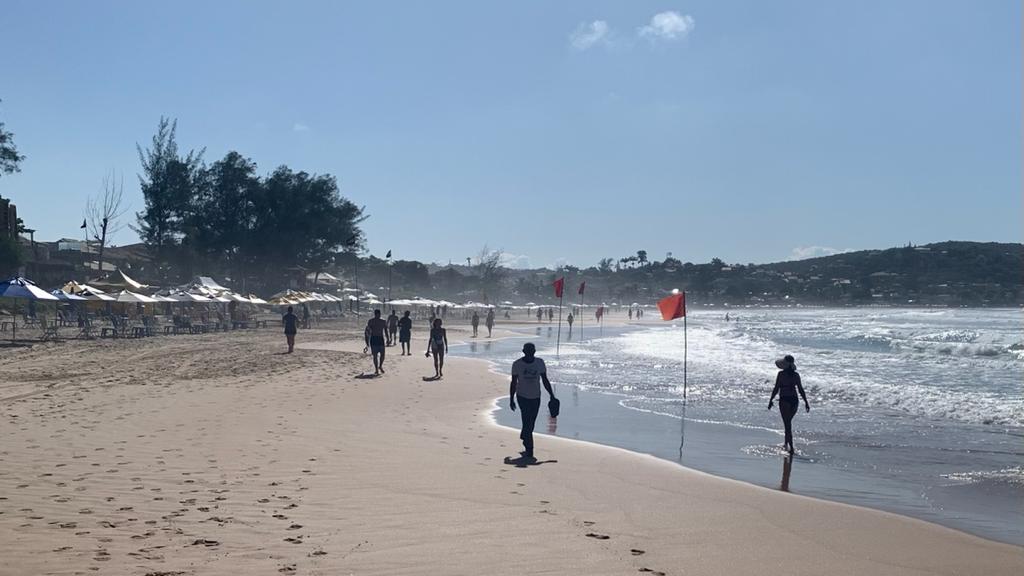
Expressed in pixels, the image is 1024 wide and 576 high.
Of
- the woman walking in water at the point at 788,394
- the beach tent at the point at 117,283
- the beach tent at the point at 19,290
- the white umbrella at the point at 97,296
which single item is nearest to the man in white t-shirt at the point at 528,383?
the woman walking in water at the point at 788,394

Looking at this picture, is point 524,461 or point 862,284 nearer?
point 524,461

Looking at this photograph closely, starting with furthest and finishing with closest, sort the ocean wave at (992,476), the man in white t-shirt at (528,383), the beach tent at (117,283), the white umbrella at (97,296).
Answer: the beach tent at (117,283) → the white umbrella at (97,296) → the man in white t-shirt at (528,383) → the ocean wave at (992,476)

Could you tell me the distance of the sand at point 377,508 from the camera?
539 centimetres

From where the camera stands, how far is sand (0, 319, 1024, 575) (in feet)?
17.7

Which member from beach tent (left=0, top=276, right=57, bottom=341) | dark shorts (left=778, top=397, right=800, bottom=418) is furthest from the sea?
beach tent (left=0, top=276, right=57, bottom=341)

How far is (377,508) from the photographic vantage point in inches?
266

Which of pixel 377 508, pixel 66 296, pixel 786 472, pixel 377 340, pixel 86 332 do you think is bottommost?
pixel 786 472

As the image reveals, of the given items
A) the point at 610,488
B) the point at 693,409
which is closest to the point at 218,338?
the point at 693,409

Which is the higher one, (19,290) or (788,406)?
(19,290)

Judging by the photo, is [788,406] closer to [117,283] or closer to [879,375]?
[879,375]

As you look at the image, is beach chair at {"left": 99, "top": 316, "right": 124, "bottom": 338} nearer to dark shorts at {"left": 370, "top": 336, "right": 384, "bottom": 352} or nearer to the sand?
dark shorts at {"left": 370, "top": 336, "right": 384, "bottom": 352}

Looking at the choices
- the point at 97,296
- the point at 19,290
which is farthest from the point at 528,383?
the point at 97,296

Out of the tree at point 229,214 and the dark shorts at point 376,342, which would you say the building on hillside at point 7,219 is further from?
the dark shorts at point 376,342

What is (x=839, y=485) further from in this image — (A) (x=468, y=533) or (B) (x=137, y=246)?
(B) (x=137, y=246)
